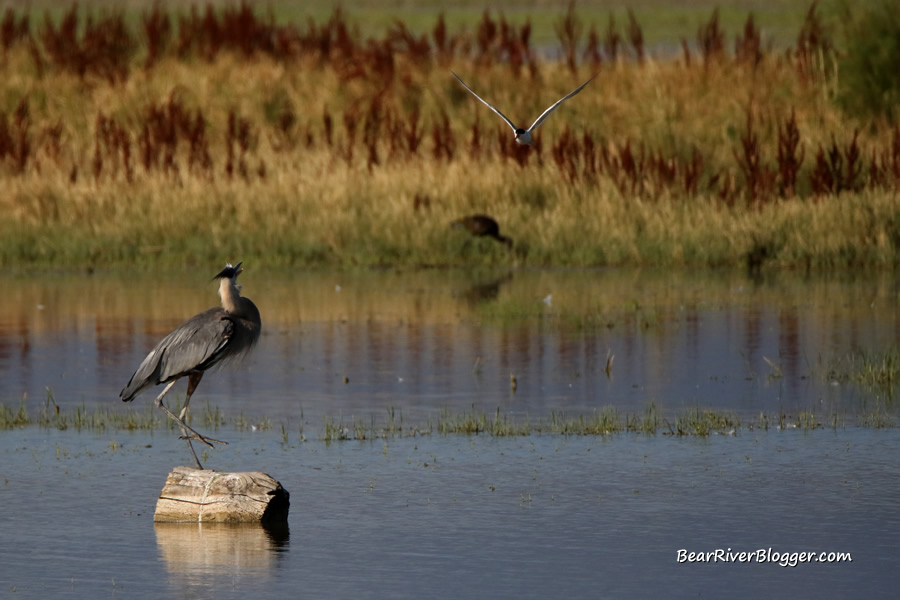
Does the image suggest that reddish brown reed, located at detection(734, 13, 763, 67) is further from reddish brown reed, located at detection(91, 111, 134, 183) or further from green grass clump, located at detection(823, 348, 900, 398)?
green grass clump, located at detection(823, 348, 900, 398)

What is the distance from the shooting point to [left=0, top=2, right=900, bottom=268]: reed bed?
70.0 ft

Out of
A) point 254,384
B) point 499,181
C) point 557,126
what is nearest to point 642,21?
point 557,126

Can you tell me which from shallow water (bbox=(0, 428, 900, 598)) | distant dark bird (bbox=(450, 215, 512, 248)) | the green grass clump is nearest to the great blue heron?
shallow water (bbox=(0, 428, 900, 598))

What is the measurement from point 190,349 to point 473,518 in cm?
197

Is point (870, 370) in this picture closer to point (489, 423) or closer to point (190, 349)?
point (489, 423)

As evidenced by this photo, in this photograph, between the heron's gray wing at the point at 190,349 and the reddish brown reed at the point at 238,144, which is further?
the reddish brown reed at the point at 238,144

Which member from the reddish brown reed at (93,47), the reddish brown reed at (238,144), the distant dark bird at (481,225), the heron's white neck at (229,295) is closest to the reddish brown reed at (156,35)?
the reddish brown reed at (93,47)

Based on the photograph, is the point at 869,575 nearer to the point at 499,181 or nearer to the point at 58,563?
the point at 58,563

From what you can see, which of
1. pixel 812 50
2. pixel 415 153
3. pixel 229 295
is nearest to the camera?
pixel 229 295

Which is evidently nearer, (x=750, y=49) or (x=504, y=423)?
(x=504, y=423)

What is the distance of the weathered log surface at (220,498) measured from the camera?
8.54 meters

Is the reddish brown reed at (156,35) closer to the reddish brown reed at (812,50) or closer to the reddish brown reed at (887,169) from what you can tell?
the reddish brown reed at (812,50)

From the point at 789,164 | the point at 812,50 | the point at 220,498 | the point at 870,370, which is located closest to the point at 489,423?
the point at 220,498

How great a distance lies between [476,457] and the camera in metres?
10.2
